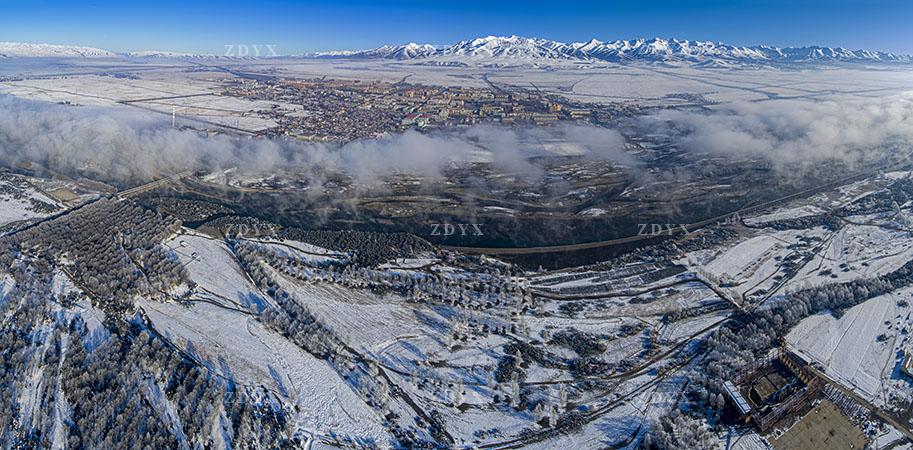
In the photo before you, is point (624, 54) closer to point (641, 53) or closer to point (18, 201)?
point (641, 53)

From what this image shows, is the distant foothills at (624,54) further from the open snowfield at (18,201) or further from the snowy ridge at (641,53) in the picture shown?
A: the open snowfield at (18,201)

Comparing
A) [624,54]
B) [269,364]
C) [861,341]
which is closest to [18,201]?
[269,364]

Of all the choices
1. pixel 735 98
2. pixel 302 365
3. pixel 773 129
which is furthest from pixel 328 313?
pixel 735 98


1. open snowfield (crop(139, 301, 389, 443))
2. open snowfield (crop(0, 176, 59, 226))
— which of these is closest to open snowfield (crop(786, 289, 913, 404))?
open snowfield (crop(139, 301, 389, 443))

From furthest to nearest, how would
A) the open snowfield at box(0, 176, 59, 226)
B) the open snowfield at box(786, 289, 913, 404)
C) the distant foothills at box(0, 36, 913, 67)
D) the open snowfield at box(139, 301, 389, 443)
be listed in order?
the distant foothills at box(0, 36, 913, 67) < the open snowfield at box(0, 176, 59, 226) < the open snowfield at box(786, 289, 913, 404) < the open snowfield at box(139, 301, 389, 443)

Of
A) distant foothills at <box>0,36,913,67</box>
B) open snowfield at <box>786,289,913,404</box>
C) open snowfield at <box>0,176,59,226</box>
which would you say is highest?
distant foothills at <box>0,36,913,67</box>

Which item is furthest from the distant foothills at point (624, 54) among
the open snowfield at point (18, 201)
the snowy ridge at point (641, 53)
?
the open snowfield at point (18, 201)

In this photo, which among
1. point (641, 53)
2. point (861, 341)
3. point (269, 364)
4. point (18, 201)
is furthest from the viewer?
point (641, 53)

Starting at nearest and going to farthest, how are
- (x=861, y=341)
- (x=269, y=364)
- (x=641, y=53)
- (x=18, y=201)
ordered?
1. (x=269, y=364)
2. (x=861, y=341)
3. (x=18, y=201)
4. (x=641, y=53)

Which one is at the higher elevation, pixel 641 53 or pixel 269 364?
pixel 641 53

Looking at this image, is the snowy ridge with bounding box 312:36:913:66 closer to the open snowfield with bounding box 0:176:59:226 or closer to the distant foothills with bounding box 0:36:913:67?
the distant foothills with bounding box 0:36:913:67
